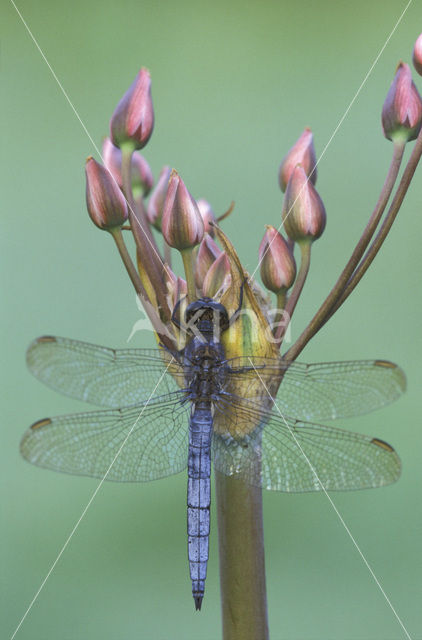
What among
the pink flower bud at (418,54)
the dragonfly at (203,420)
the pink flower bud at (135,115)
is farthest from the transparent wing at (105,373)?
the pink flower bud at (418,54)

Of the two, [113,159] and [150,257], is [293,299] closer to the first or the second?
[150,257]

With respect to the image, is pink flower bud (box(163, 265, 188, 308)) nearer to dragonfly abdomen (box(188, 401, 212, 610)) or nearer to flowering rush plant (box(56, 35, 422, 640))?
flowering rush plant (box(56, 35, 422, 640))

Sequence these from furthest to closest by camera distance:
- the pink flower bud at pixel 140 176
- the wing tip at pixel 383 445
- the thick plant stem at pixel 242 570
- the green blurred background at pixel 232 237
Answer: the green blurred background at pixel 232 237
the pink flower bud at pixel 140 176
the wing tip at pixel 383 445
the thick plant stem at pixel 242 570

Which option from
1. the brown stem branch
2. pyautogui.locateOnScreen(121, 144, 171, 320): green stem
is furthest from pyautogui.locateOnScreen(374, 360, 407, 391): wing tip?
pyautogui.locateOnScreen(121, 144, 171, 320): green stem

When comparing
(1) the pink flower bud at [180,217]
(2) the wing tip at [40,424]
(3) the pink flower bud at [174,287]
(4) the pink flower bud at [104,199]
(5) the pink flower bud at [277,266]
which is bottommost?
(2) the wing tip at [40,424]

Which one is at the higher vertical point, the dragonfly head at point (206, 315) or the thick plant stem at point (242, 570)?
the dragonfly head at point (206, 315)

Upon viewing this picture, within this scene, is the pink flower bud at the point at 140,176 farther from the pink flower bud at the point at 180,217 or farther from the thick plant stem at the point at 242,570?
the thick plant stem at the point at 242,570
